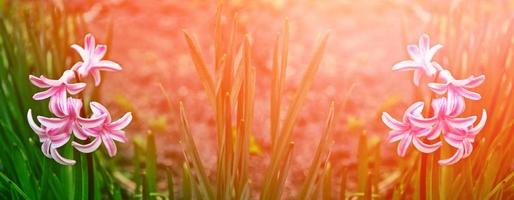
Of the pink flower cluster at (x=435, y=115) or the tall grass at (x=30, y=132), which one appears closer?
the pink flower cluster at (x=435, y=115)

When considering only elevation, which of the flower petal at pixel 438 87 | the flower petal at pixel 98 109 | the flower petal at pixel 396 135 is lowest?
the flower petal at pixel 396 135

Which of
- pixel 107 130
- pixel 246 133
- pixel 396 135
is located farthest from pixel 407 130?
pixel 107 130

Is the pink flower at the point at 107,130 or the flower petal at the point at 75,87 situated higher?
the flower petal at the point at 75,87

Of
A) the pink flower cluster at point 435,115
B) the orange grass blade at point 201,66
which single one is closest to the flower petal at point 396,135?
the pink flower cluster at point 435,115

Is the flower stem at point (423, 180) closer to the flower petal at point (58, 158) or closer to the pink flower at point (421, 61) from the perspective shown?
the pink flower at point (421, 61)

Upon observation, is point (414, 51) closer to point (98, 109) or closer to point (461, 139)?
point (461, 139)

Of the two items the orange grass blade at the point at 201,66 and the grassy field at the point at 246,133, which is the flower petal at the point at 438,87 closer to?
the grassy field at the point at 246,133
